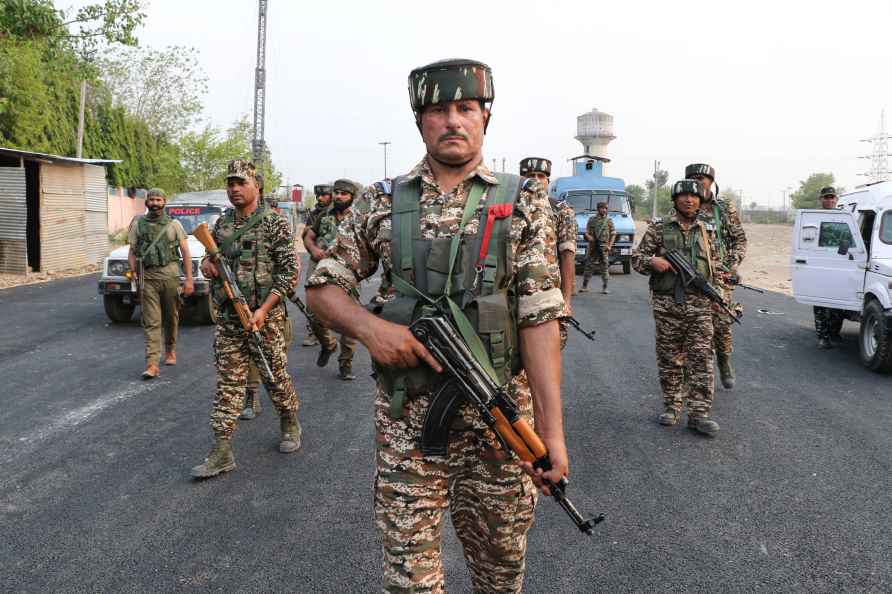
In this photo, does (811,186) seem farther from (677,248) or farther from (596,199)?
(677,248)

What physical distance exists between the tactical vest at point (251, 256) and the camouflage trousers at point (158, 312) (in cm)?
276

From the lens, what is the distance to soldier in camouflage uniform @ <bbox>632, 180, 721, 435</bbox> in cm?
525

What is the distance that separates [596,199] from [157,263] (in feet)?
46.6

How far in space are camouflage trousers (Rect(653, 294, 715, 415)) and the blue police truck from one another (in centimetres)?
1198

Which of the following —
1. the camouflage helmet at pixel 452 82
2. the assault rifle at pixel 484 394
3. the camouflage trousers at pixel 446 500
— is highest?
the camouflage helmet at pixel 452 82

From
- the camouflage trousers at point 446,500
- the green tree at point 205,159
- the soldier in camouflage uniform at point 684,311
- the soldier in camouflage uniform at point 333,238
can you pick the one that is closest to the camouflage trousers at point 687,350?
the soldier in camouflage uniform at point 684,311

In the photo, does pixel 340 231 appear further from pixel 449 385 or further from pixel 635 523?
pixel 635 523

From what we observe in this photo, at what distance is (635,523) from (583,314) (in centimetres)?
808

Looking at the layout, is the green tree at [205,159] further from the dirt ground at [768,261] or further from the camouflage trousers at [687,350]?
the camouflage trousers at [687,350]

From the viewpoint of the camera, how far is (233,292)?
443 centimetres

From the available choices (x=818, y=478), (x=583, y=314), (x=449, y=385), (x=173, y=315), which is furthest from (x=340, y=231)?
(x=583, y=314)

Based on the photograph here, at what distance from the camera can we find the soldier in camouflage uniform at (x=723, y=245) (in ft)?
19.3

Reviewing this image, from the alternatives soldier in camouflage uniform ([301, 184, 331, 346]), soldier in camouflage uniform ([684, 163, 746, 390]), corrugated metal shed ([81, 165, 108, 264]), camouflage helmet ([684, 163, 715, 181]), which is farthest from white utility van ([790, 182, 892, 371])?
corrugated metal shed ([81, 165, 108, 264])

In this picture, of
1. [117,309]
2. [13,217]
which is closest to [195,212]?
[117,309]
